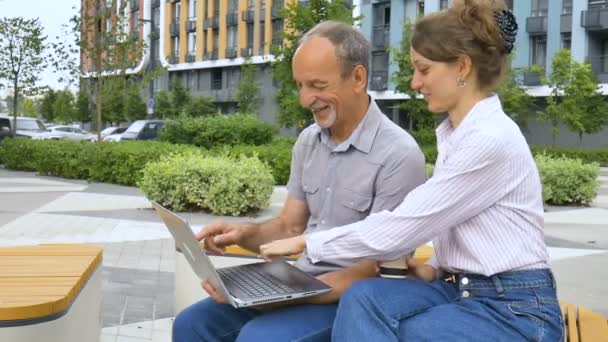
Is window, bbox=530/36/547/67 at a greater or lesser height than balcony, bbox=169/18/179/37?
lesser

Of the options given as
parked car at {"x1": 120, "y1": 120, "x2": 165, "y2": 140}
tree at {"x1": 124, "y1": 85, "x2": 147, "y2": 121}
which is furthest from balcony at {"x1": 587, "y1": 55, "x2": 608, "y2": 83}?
tree at {"x1": 124, "y1": 85, "x2": 147, "y2": 121}

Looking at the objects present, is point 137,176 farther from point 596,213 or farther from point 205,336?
point 205,336

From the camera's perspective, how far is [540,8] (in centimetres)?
4062

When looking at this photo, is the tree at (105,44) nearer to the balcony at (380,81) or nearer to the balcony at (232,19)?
the balcony at (380,81)

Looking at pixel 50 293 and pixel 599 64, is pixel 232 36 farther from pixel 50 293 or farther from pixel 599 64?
pixel 50 293

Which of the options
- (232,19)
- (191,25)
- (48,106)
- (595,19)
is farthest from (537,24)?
(48,106)

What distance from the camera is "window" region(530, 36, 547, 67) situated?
1593 inches

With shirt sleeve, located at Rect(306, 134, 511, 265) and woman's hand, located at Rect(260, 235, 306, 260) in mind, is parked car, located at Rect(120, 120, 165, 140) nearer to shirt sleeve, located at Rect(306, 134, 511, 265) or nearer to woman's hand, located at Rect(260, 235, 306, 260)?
woman's hand, located at Rect(260, 235, 306, 260)

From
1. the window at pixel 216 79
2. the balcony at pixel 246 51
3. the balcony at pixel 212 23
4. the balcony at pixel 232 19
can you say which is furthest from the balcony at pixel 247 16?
the window at pixel 216 79

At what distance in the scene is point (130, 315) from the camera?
5.45 m

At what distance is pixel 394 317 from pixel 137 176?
14069 millimetres

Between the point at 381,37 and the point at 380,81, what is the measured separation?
3.02m

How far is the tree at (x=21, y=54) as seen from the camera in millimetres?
26547

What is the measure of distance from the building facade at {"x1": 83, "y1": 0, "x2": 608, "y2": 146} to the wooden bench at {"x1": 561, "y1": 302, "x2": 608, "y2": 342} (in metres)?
27.9
